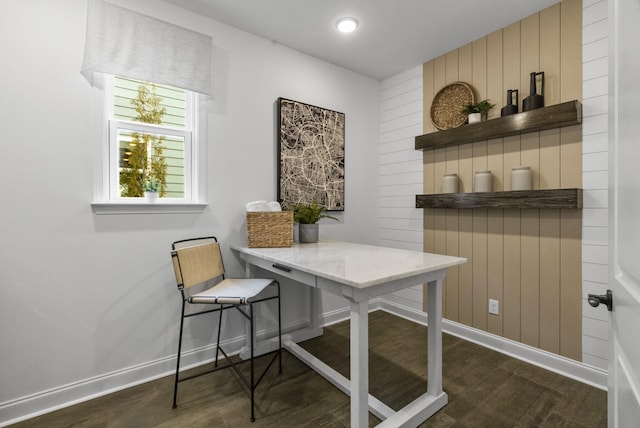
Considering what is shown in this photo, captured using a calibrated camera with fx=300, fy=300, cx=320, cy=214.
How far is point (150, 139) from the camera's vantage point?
2113 mm

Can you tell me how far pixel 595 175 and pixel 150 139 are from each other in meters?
2.99

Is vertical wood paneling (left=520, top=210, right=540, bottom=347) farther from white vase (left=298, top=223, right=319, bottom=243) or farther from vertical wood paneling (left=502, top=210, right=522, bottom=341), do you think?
white vase (left=298, top=223, right=319, bottom=243)

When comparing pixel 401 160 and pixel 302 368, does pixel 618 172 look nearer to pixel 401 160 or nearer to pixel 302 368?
pixel 302 368

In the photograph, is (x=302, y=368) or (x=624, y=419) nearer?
(x=624, y=419)

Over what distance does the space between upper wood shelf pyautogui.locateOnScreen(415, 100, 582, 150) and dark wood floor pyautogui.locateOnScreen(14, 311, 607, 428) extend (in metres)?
1.72

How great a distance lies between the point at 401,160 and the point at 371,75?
100 cm

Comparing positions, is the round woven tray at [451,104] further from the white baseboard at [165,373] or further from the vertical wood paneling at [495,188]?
the white baseboard at [165,373]

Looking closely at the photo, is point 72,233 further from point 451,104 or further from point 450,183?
point 451,104

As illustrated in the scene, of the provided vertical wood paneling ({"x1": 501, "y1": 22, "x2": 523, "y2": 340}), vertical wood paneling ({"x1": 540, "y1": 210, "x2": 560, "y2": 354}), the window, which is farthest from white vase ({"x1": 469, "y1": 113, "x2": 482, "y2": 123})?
the window

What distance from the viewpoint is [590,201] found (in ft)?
6.44

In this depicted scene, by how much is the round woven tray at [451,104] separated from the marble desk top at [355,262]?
1444 mm

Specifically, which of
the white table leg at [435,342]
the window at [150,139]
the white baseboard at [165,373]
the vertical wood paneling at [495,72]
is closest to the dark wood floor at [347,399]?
the white baseboard at [165,373]

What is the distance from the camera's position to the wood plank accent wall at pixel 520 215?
2.06 meters

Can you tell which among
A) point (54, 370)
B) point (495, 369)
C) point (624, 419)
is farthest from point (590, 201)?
point (54, 370)
